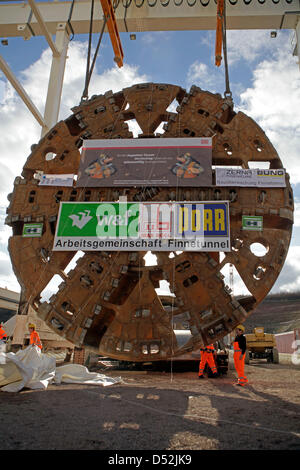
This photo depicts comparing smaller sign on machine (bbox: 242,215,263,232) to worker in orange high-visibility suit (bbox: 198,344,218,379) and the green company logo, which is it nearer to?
the green company logo

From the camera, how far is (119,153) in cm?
777

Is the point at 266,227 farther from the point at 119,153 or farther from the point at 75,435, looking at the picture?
the point at 75,435

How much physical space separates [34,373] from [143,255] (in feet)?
10.0

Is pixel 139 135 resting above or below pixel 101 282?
above

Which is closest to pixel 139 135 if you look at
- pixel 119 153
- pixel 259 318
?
pixel 119 153

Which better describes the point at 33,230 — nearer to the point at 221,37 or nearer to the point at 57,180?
the point at 57,180

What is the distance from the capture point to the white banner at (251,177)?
23.9 feet

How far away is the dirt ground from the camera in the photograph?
109 inches

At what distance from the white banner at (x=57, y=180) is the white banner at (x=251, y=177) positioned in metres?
3.46

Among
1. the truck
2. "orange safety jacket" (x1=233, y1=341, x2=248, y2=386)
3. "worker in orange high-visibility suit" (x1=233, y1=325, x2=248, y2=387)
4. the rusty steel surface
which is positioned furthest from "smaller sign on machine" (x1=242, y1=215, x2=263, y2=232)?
the truck

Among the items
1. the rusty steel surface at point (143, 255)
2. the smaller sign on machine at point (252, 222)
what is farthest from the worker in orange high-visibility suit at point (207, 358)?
the smaller sign on machine at point (252, 222)

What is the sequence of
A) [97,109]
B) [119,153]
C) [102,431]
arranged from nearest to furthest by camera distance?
[102,431]
[119,153]
[97,109]

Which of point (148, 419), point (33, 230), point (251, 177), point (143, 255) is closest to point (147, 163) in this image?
point (143, 255)

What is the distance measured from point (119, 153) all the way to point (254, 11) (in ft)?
30.0
